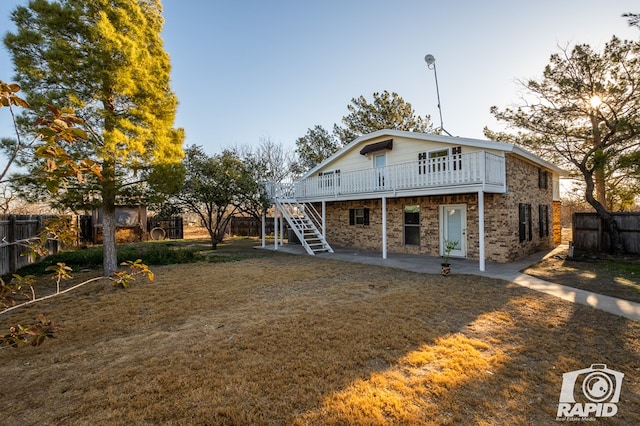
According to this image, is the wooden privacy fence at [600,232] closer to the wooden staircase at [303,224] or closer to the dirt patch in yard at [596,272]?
the dirt patch in yard at [596,272]

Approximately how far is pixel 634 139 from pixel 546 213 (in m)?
4.28

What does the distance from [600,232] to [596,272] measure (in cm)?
543

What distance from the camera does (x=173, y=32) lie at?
952 cm

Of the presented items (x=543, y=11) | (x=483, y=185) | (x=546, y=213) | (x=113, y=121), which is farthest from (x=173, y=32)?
(x=546, y=213)

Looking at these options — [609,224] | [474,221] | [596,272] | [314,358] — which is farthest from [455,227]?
[314,358]

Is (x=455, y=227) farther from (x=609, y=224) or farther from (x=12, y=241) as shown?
(x=12, y=241)

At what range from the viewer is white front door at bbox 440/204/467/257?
11.6m

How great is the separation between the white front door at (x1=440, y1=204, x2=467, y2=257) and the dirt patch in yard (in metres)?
2.39

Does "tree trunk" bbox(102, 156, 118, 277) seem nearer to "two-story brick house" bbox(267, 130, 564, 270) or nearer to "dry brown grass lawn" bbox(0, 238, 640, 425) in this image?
"dry brown grass lawn" bbox(0, 238, 640, 425)

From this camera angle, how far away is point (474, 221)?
11227 millimetres

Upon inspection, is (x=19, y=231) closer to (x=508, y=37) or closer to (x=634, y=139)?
(x=508, y=37)

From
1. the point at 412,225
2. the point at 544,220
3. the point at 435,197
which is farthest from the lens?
the point at 544,220

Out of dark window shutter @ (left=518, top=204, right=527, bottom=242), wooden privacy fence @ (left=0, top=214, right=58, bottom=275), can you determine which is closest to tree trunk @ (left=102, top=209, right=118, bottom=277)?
wooden privacy fence @ (left=0, top=214, right=58, bottom=275)

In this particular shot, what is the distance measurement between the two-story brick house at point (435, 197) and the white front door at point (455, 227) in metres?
0.04
